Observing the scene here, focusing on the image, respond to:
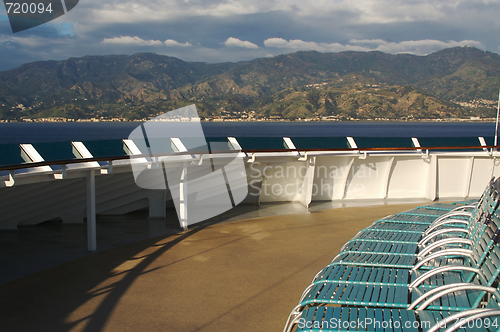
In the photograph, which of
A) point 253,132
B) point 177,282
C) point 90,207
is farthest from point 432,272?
point 253,132

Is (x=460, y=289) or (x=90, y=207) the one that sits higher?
(x=460, y=289)

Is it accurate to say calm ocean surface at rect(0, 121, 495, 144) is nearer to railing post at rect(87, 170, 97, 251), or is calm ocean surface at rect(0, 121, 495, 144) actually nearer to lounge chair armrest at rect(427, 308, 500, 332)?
railing post at rect(87, 170, 97, 251)

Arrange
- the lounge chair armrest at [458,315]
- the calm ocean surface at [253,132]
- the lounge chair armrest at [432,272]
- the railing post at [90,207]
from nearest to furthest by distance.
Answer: the lounge chair armrest at [458,315], the lounge chair armrest at [432,272], the railing post at [90,207], the calm ocean surface at [253,132]

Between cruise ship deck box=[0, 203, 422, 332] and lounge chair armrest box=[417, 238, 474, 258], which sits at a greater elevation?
lounge chair armrest box=[417, 238, 474, 258]

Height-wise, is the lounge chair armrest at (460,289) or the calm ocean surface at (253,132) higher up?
the lounge chair armrest at (460,289)

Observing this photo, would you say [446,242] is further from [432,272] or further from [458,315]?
[458,315]

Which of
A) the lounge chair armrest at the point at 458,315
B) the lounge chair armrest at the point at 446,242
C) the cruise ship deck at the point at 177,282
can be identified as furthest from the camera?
the cruise ship deck at the point at 177,282

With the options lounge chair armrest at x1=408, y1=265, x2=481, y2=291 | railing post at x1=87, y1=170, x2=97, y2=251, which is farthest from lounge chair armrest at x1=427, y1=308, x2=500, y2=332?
railing post at x1=87, y1=170, x2=97, y2=251

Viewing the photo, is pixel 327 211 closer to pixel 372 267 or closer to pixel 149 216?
pixel 149 216

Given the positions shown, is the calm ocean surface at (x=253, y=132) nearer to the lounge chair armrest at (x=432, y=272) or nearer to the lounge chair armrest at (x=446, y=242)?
the lounge chair armrest at (x=446, y=242)

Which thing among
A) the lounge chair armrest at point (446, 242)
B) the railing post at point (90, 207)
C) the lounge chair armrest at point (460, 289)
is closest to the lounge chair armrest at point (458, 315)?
the lounge chair armrest at point (460, 289)

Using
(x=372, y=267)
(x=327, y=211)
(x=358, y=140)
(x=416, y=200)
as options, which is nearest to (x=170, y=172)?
(x=327, y=211)

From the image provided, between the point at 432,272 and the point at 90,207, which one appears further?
the point at 90,207

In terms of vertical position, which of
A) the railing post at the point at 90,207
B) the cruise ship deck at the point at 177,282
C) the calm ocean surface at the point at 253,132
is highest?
the railing post at the point at 90,207
